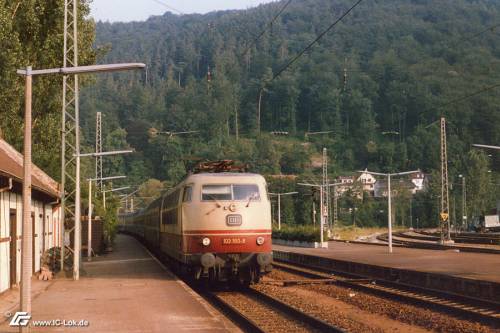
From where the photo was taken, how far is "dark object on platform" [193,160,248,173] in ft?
76.1

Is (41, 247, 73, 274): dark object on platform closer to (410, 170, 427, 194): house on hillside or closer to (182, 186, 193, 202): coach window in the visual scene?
(182, 186, 193, 202): coach window

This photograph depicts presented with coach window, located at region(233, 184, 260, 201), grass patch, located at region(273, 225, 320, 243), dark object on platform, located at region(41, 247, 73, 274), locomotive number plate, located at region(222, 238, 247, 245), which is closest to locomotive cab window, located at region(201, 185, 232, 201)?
coach window, located at region(233, 184, 260, 201)

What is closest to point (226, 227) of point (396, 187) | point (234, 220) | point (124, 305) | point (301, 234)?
point (234, 220)

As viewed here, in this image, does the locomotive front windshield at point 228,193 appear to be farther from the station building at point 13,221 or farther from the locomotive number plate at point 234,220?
the station building at point 13,221

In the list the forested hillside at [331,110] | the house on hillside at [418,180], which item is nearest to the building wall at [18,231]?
the forested hillside at [331,110]

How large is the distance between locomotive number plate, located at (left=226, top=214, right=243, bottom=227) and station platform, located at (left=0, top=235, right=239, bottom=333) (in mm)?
2112

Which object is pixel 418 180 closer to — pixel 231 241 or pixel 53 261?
pixel 53 261

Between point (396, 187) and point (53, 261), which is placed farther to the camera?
point (396, 187)

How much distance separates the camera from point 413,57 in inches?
6580

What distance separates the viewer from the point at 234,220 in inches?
796

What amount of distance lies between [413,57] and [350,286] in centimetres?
15116

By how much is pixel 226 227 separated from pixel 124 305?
4581 millimetres

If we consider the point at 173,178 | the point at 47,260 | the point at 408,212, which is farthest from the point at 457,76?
the point at 47,260

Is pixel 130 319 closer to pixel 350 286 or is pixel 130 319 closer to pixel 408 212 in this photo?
pixel 350 286
